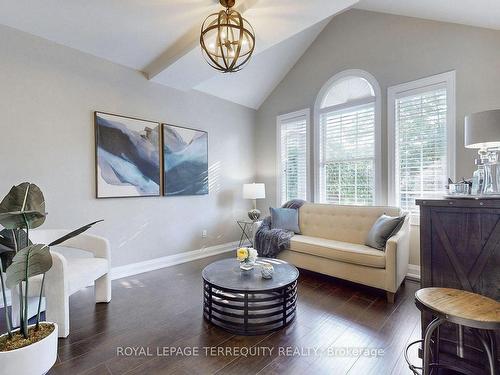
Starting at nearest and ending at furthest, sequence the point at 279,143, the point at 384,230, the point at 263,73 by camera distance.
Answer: the point at 384,230
the point at 263,73
the point at 279,143

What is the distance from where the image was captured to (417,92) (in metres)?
3.38

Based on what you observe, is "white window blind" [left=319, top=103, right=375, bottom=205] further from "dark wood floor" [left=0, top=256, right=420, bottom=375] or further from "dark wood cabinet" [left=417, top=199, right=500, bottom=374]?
"dark wood cabinet" [left=417, top=199, right=500, bottom=374]

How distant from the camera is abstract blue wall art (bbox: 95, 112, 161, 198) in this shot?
3.31 metres

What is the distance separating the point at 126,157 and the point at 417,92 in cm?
397

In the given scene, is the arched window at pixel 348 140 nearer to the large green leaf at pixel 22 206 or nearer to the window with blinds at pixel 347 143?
the window with blinds at pixel 347 143

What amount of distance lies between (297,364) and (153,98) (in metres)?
3.71

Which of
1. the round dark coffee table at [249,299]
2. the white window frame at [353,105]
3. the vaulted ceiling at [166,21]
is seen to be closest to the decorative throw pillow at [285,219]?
the white window frame at [353,105]

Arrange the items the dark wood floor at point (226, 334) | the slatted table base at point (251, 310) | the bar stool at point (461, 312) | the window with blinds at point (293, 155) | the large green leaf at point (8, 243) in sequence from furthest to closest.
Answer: the window with blinds at point (293, 155)
the slatted table base at point (251, 310)
the dark wood floor at point (226, 334)
the large green leaf at point (8, 243)
the bar stool at point (461, 312)

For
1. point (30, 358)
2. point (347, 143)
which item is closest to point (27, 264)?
point (30, 358)

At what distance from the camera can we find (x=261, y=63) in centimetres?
443

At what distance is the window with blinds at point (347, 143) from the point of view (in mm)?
3893

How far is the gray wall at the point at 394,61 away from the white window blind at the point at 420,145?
17 centimetres

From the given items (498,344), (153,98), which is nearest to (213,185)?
(153,98)

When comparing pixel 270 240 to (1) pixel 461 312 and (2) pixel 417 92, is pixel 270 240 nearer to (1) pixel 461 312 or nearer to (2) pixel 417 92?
(1) pixel 461 312
